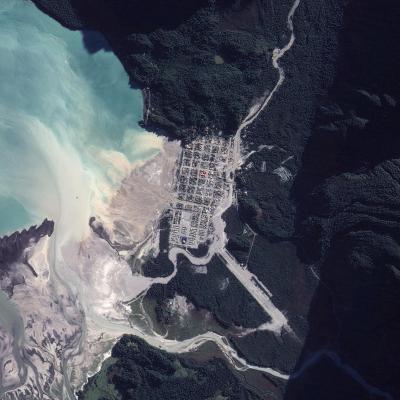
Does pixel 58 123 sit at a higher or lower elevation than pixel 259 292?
higher

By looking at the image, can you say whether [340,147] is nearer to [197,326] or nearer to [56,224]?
[197,326]

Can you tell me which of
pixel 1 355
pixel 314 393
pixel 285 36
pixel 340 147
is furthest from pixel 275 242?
pixel 1 355

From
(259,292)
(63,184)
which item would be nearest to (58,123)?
(63,184)

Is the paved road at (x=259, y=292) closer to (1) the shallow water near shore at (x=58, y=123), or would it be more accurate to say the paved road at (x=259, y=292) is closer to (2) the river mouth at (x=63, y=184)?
(2) the river mouth at (x=63, y=184)

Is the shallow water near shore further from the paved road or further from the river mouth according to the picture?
the paved road

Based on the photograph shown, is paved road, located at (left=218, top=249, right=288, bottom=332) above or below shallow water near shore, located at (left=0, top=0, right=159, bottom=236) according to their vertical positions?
below

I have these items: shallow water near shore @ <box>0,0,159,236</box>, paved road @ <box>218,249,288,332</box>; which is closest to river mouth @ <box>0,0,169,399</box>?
shallow water near shore @ <box>0,0,159,236</box>

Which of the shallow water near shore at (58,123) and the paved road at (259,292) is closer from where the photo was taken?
the shallow water near shore at (58,123)

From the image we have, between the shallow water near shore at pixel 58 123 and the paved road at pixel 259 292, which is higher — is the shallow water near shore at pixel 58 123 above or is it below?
above

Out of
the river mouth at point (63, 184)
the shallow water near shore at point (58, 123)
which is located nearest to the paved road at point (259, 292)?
the river mouth at point (63, 184)

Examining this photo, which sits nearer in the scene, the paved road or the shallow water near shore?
the shallow water near shore

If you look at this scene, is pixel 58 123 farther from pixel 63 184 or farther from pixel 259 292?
pixel 259 292
